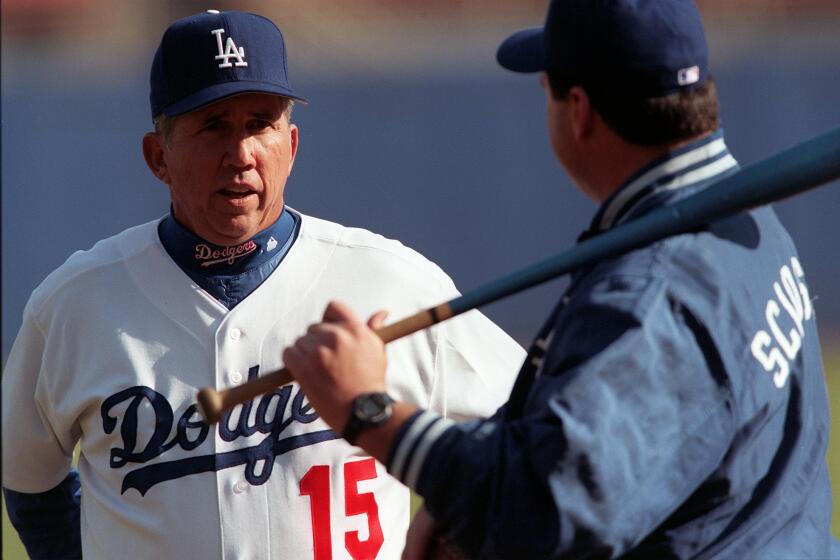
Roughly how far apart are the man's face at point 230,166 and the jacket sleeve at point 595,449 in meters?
1.21

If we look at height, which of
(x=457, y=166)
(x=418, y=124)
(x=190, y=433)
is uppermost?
(x=418, y=124)

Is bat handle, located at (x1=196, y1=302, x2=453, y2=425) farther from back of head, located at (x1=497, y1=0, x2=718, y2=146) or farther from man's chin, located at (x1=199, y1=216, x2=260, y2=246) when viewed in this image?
man's chin, located at (x1=199, y1=216, x2=260, y2=246)

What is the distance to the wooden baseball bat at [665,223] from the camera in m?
1.82

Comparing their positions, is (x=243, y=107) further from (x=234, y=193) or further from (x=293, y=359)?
(x=293, y=359)

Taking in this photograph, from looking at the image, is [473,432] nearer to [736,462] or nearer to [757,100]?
[736,462]

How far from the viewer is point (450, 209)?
452 inches

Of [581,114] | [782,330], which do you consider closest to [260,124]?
[581,114]

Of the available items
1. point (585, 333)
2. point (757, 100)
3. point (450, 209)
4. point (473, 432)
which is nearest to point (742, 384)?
point (585, 333)

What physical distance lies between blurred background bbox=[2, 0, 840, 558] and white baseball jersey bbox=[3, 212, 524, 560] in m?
8.02

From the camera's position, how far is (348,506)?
269cm

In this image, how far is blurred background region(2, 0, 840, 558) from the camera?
35.6 ft

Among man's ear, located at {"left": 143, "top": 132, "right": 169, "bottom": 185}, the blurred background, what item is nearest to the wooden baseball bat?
man's ear, located at {"left": 143, "top": 132, "right": 169, "bottom": 185}

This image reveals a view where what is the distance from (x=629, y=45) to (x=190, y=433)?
133cm

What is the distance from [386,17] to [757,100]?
145 inches
